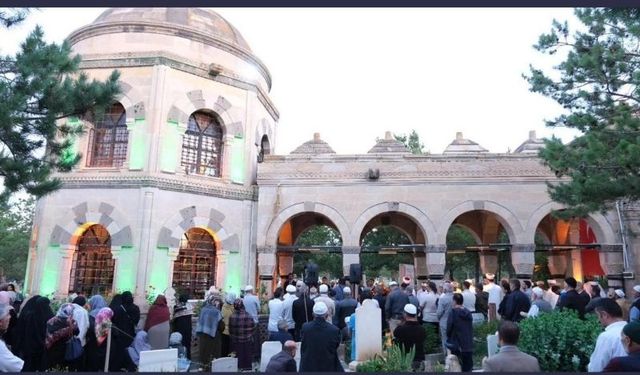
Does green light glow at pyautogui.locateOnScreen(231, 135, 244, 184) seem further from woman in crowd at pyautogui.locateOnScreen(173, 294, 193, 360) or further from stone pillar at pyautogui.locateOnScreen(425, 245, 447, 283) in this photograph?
woman in crowd at pyautogui.locateOnScreen(173, 294, 193, 360)

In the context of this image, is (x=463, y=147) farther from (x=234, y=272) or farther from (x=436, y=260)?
(x=234, y=272)

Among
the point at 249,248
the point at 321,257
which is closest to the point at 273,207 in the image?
the point at 249,248

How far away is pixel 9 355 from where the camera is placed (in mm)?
4988

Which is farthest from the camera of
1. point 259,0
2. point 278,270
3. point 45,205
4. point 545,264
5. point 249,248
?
point 545,264

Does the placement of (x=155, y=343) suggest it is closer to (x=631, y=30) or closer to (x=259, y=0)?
(x=259, y=0)

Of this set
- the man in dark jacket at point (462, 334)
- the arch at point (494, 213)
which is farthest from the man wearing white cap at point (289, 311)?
the arch at point (494, 213)

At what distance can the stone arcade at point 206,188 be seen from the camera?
16922 mm

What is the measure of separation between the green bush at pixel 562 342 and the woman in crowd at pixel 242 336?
17.1ft

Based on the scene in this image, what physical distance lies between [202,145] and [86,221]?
4979 mm

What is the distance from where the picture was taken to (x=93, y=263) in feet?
56.9

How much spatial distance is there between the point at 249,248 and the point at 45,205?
24.2 feet

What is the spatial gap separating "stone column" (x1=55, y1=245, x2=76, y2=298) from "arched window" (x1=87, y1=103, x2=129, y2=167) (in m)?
3.20

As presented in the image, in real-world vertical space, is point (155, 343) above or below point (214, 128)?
below

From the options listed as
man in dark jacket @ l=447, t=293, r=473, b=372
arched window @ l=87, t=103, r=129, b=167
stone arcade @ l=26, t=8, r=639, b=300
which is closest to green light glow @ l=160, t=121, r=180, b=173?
stone arcade @ l=26, t=8, r=639, b=300
